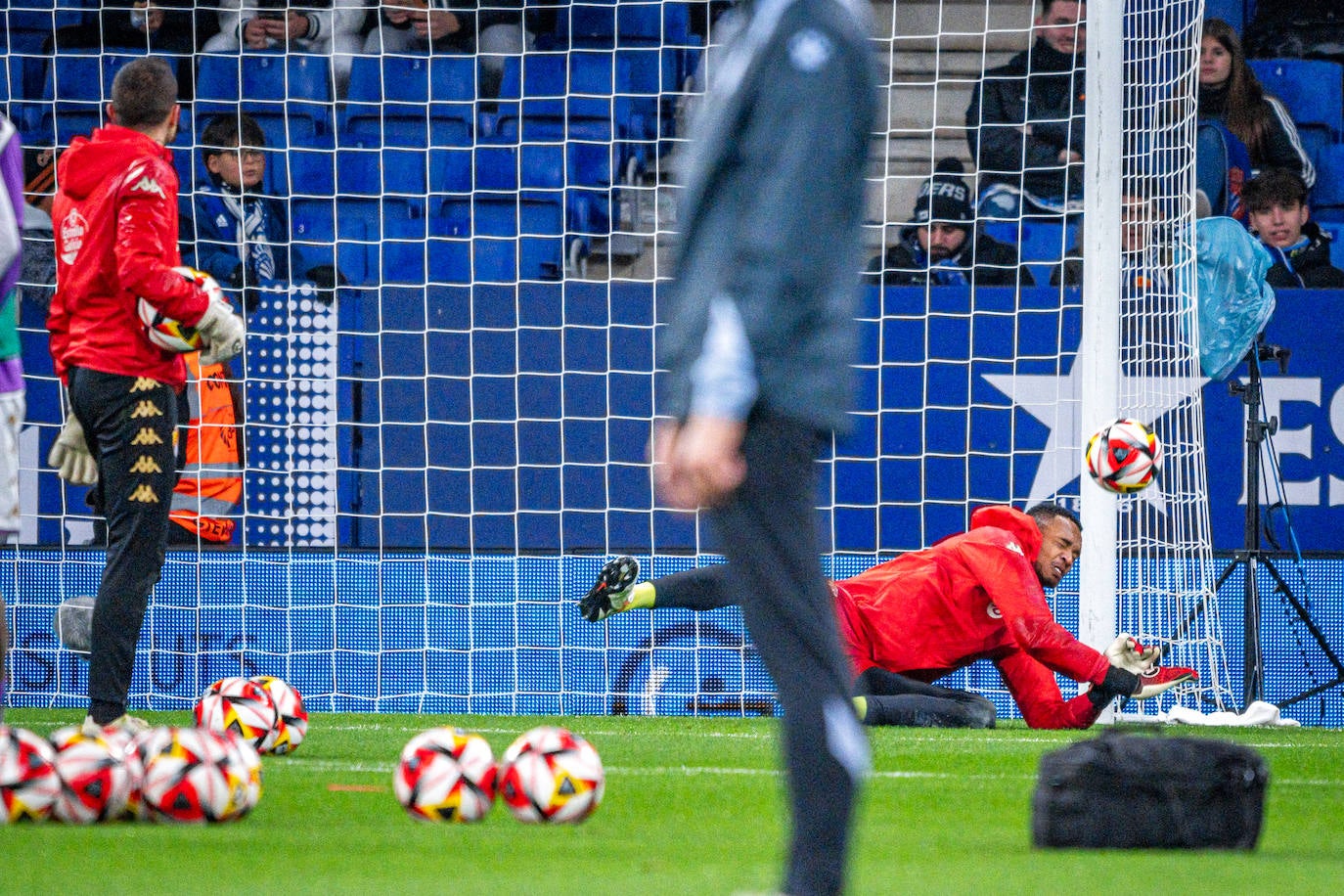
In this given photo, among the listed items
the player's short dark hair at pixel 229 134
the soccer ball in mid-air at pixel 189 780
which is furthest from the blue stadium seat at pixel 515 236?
the soccer ball in mid-air at pixel 189 780

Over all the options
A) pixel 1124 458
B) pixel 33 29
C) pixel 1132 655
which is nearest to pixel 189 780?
pixel 1124 458

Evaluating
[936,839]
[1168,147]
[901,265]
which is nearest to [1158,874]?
[936,839]

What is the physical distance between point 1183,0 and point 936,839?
18.2ft

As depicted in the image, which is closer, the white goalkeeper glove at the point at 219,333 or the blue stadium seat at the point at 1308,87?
the white goalkeeper glove at the point at 219,333

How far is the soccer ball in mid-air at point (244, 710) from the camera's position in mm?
5293

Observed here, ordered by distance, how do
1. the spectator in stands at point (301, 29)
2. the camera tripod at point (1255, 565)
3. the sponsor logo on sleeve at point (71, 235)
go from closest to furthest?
the sponsor logo on sleeve at point (71, 235)
the camera tripod at point (1255, 565)
the spectator in stands at point (301, 29)

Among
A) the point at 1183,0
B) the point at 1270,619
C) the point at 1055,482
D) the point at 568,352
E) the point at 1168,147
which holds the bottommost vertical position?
the point at 1270,619

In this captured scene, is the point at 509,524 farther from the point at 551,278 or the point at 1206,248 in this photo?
the point at 1206,248

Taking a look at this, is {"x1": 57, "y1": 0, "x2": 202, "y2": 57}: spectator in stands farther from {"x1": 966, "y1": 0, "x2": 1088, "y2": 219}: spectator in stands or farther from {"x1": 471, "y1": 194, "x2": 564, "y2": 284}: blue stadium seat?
{"x1": 966, "y1": 0, "x2": 1088, "y2": 219}: spectator in stands

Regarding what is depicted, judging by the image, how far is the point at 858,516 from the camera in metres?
9.12

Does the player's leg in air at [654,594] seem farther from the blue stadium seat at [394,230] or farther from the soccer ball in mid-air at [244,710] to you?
the blue stadium seat at [394,230]

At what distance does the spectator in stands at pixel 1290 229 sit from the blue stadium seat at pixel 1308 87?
985 millimetres

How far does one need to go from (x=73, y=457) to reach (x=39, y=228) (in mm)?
4491

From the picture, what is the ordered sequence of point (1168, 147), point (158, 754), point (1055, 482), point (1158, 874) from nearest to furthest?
point (1158, 874)
point (158, 754)
point (1168, 147)
point (1055, 482)
